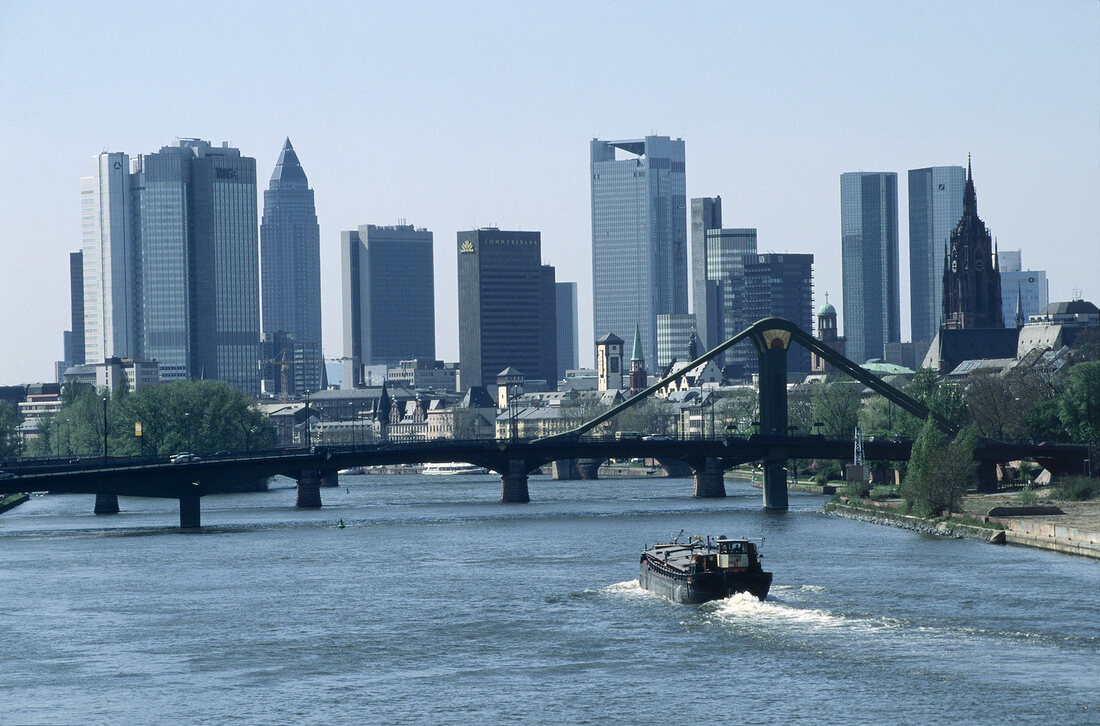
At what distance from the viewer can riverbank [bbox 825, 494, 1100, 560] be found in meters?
90.9

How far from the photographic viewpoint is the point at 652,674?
5897 cm

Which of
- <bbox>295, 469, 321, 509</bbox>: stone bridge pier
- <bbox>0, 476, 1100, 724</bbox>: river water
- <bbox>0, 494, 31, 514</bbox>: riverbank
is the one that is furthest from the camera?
<bbox>0, 494, 31, 514</bbox>: riverbank

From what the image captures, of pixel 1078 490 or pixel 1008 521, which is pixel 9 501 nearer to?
pixel 1078 490

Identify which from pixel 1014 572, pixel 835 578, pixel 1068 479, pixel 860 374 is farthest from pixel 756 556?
pixel 860 374

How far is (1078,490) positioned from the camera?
397ft

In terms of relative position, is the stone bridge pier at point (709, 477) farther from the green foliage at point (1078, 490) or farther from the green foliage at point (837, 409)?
the green foliage at point (1078, 490)

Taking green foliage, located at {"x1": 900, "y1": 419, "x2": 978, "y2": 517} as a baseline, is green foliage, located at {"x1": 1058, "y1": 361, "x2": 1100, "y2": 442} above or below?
above

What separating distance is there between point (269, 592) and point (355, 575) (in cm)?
717

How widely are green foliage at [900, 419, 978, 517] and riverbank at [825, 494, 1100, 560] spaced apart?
1.28 metres

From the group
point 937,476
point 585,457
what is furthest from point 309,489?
point 937,476

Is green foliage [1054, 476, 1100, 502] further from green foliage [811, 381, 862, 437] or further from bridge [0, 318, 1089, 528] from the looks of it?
green foliage [811, 381, 862, 437]

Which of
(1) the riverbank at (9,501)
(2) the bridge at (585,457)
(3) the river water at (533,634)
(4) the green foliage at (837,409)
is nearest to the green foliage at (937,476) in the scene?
(3) the river water at (533,634)

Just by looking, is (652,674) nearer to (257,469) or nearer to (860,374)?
(257,469)

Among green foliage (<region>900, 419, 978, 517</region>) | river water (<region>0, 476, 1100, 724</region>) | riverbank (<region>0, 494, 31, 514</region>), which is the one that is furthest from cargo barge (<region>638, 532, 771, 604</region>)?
riverbank (<region>0, 494, 31, 514</region>)
